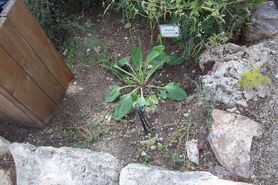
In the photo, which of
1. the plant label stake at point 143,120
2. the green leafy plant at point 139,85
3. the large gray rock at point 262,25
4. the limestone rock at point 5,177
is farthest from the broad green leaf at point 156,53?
the limestone rock at point 5,177

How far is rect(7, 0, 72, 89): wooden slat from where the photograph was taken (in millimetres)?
1995

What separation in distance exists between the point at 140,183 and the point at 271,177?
2.30ft

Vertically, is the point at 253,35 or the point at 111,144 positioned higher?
the point at 253,35

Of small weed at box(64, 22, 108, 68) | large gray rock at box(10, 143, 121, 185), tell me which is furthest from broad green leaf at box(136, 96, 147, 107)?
small weed at box(64, 22, 108, 68)

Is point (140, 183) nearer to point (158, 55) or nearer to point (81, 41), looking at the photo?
point (158, 55)

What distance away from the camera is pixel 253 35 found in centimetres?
247

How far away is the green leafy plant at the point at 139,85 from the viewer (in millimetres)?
2316

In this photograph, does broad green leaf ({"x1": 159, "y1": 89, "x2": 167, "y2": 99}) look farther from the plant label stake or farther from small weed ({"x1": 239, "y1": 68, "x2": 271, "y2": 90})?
small weed ({"x1": 239, "y1": 68, "x2": 271, "y2": 90})

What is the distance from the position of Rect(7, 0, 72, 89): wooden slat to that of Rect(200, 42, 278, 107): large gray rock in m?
0.96

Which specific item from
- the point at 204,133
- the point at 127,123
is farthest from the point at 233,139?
the point at 127,123

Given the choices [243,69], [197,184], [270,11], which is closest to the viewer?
[197,184]

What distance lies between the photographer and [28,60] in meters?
2.12

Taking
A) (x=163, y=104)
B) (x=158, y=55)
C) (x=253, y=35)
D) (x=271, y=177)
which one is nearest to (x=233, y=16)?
(x=253, y=35)

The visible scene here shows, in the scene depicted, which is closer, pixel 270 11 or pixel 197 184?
pixel 197 184
